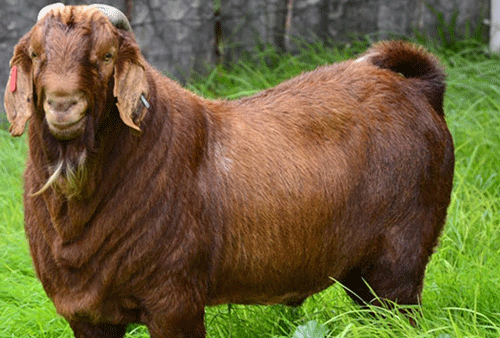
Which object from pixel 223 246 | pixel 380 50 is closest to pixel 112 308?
pixel 223 246

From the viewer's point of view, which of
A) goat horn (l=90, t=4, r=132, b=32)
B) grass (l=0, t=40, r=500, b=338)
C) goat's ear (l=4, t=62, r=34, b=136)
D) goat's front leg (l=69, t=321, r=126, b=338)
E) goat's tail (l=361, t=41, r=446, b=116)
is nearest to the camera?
goat's ear (l=4, t=62, r=34, b=136)

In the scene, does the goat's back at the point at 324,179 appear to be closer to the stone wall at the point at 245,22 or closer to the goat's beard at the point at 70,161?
the goat's beard at the point at 70,161

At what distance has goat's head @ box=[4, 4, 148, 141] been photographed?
2.80 meters

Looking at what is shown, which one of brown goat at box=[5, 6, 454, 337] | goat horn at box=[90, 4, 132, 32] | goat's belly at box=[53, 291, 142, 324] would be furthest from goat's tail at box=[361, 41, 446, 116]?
goat's belly at box=[53, 291, 142, 324]

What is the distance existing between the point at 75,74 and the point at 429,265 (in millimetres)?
2307

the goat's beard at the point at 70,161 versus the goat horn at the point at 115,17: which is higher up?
the goat horn at the point at 115,17

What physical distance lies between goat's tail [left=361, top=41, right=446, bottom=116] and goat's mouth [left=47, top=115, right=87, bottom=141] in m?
1.51

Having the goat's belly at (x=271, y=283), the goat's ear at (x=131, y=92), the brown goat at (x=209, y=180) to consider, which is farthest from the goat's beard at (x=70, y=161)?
the goat's belly at (x=271, y=283)

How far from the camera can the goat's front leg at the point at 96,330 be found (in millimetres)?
3391

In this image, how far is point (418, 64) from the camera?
12.8 feet

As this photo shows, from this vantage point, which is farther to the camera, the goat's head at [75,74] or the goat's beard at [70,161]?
the goat's beard at [70,161]

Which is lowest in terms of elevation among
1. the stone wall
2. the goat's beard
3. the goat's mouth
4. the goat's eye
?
the stone wall

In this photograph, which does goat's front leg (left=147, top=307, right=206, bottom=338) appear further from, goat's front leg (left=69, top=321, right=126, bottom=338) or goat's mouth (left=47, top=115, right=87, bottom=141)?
goat's mouth (left=47, top=115, right=87, bottom=141)

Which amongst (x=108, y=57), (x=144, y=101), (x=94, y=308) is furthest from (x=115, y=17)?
(x=94, y=308)
